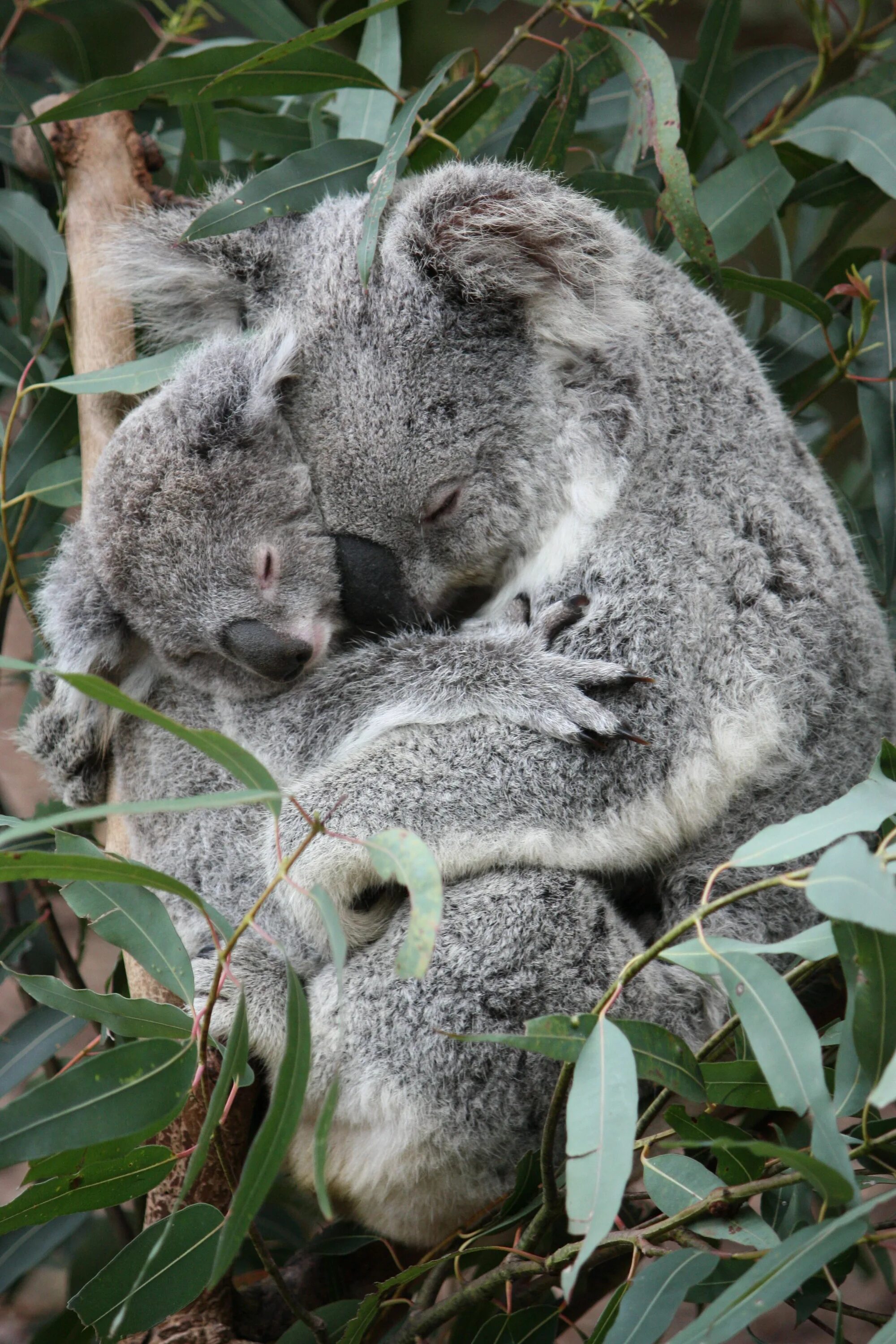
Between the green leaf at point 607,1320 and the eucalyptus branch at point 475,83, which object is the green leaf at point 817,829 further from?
the eucalyptus branch at point 475,83

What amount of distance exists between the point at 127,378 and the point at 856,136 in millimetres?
1633

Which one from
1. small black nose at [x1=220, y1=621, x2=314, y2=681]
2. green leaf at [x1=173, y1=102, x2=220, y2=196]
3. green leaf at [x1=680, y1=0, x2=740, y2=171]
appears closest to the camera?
small black nose at [x1=220, y1=621, x2=314, y2=681]

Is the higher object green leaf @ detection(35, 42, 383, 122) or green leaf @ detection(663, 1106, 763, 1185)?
green leaf @ detection(35, 42, 383, 122)

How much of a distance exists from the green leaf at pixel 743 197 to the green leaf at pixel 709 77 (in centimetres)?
20

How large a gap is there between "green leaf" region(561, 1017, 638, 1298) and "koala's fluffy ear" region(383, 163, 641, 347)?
131 cm

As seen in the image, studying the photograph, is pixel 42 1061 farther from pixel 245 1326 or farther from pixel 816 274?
pixel 816 274

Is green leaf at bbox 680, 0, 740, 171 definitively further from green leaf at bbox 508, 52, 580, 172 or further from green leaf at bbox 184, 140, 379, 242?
green leaf at bbox 184, 140, 379, 242

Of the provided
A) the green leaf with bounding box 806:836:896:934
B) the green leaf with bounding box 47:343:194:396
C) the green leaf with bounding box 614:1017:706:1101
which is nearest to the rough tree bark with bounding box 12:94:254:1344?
the green leaf with bounding box 47:343:194:396

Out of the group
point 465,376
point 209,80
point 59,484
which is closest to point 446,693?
point 465,376

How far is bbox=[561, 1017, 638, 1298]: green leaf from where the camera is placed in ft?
3.89

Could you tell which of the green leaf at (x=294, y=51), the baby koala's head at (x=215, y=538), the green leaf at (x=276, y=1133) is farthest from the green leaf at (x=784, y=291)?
the green leaf at (x=276, y=1133)

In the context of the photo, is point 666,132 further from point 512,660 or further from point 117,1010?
point 117,1010

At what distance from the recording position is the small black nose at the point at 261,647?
Answer: 1.97 metres

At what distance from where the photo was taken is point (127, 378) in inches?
85.6
